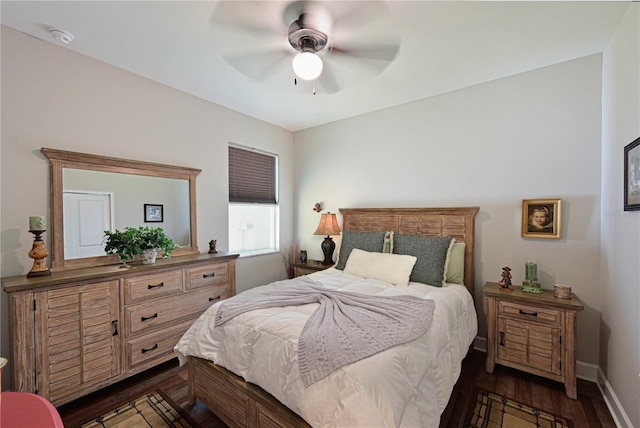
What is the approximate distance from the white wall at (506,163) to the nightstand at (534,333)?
37 centimetres

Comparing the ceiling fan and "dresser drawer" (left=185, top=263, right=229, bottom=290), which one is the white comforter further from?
the ceiling fan

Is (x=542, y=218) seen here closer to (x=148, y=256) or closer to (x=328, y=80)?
(x=328, y=80)

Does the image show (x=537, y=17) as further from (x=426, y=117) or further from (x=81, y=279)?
(x=81, y=279)

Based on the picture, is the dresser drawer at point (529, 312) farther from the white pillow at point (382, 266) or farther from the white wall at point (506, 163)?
the white pillow at point (382, 266)

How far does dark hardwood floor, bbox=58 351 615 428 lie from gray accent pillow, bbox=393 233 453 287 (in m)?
0.85

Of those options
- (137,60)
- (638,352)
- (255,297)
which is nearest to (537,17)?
(638,352)

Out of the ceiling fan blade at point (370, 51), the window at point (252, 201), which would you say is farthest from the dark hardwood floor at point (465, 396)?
the ceiling fan blade at point (370, 51)

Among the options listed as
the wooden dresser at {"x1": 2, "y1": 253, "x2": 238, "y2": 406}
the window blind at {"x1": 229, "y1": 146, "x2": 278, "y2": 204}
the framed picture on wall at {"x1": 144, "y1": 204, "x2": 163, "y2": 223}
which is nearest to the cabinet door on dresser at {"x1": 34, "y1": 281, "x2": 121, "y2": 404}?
the wooden dresser at {"x1": 2, "y1": 253, "x2": 238, "y2": 406}

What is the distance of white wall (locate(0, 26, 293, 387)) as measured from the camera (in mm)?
2037

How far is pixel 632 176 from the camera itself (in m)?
1.74

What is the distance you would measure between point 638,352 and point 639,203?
2.84 ft

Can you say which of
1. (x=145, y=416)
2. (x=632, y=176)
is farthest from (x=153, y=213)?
(x=632, y=176)

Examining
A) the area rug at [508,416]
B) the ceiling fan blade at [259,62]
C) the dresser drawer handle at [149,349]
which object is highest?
the ceiling fan blade at [259,62]

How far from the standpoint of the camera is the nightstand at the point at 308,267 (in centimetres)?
362
